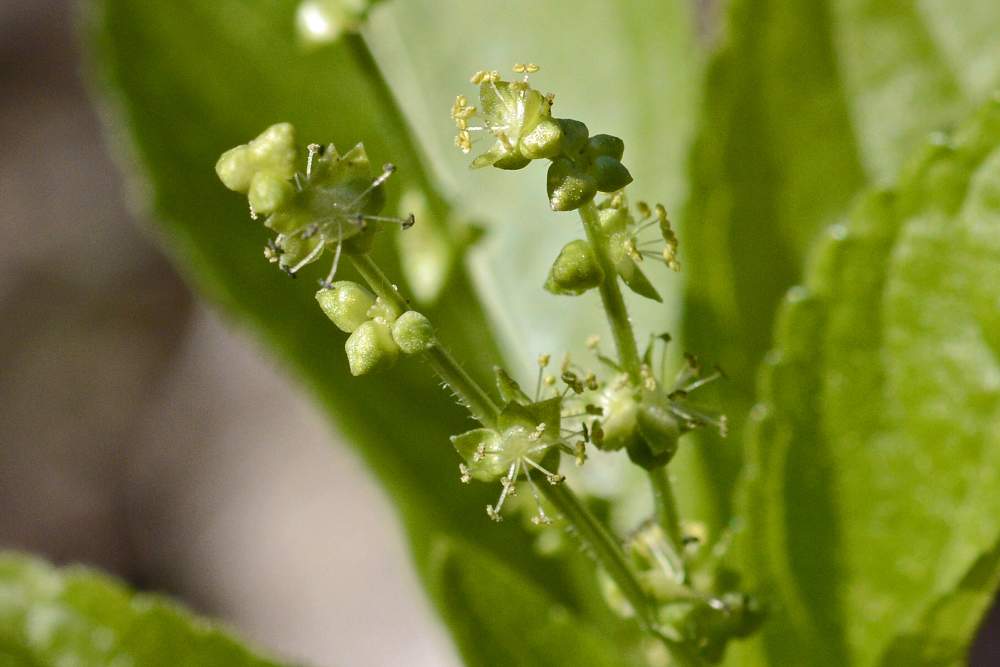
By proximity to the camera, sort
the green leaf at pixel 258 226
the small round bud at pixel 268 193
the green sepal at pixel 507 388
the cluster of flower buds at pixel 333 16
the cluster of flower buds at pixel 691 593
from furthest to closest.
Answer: the green leaf at pixel 258 226 < the cluster of flower buds at pixel 333 16 < the cluster of flower buds at pixel 691 593 < the green sepal at pixel 507 388 < the small round bud at pixel 268 193

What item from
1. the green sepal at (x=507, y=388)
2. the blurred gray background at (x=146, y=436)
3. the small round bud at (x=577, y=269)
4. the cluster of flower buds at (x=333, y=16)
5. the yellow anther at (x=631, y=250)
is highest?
the cluster of flower buds at (x=333, y=16)

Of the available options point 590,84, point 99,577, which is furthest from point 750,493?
point 590,84

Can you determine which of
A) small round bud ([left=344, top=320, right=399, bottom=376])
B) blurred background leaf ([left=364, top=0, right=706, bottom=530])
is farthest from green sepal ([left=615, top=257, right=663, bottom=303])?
blurred background leaf ([left=364, top=0, right=706, bottom=530])

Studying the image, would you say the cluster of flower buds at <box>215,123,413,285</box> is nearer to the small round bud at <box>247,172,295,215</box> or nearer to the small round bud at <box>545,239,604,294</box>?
the small round bud at <box>247,172,295,215</box>

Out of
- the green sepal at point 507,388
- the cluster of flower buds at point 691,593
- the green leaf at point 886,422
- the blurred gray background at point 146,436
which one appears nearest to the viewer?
the green sepal at point 507,388

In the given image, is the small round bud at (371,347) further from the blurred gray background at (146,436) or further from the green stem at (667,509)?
the blurred gray background at (146,436)

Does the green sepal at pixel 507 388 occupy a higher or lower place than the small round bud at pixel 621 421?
higher

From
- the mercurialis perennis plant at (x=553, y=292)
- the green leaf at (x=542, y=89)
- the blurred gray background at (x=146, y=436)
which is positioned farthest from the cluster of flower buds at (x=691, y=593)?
the blurred gray background at (x=146, y=436)
